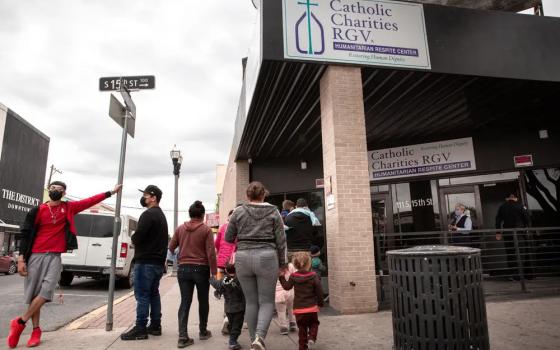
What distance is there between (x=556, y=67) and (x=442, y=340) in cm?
658

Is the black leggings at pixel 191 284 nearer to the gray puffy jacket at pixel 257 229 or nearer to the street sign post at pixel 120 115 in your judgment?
the gray puffy jacket at pixel 257 229

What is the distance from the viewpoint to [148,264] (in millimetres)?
4809

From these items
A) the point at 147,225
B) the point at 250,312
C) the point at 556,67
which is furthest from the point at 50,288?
the point at 556,67

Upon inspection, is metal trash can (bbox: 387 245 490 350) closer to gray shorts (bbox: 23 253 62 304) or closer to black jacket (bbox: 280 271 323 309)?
black jacket (bbox: 280 271 323 309)

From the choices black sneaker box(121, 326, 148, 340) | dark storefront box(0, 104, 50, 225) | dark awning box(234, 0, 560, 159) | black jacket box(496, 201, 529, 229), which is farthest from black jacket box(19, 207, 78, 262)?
dark storefront box(0, 104, 50, 225)

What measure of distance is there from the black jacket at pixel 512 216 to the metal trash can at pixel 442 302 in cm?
692

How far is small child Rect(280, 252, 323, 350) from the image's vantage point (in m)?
3.95

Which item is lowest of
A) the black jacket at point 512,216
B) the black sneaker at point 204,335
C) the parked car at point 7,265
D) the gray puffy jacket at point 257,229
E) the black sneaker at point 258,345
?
the black sneaker at point 204,335

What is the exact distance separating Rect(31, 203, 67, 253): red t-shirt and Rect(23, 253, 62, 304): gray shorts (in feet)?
0.30

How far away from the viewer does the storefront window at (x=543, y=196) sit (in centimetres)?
979

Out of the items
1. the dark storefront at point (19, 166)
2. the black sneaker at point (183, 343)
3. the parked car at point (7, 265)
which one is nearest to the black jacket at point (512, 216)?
the black sneaker at point (183, 343)

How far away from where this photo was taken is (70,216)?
15.9ft

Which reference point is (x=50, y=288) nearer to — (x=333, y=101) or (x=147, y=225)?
(x=147, y=225)

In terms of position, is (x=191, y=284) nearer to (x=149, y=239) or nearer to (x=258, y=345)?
(x=149, y=239)
